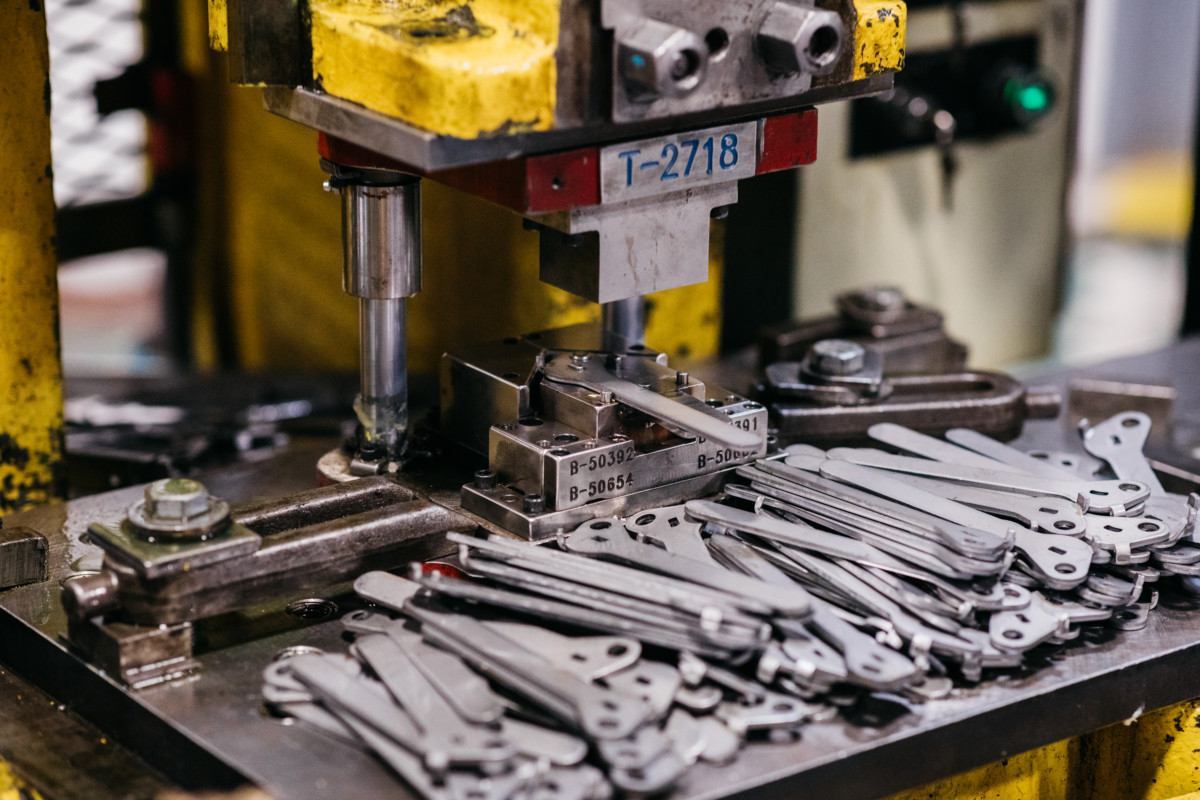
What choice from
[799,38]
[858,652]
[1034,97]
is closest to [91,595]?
[858,652]

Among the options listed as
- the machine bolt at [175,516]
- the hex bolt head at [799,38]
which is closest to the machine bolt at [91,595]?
the machine bolt at [175,516]

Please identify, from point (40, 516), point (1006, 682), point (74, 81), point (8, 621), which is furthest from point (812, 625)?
point (74, 81)

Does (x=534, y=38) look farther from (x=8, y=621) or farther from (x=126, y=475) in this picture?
(x=126, y=475)

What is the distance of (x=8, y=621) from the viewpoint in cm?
141

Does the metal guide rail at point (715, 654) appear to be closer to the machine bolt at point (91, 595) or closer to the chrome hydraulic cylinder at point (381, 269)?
the machine bolt at point (91, 595)

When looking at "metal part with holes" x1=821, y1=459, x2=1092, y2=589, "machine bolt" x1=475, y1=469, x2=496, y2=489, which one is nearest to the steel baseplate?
"machine bolt" x1=475, y1=469, x2=496, y2=489

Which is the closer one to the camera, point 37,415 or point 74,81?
point 37,415

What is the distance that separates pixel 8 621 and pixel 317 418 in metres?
0.91

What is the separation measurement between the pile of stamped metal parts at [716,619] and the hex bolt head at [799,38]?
1.38 feet

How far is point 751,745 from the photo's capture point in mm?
1200

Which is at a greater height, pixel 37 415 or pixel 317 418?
pixel 37 415

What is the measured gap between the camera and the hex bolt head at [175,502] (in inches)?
51.4

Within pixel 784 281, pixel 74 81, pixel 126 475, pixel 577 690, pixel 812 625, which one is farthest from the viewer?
pixel 74 81

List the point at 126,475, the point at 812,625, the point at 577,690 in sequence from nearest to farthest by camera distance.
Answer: the point at 577,690 < the point at 812,625 < the point at 126,475
